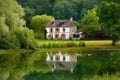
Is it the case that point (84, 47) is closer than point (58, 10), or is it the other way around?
point (84, 47)

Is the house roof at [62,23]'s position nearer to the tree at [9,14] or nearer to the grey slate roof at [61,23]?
the grey slate roof at [61,23]

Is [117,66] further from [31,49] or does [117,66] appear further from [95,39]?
[95,39]

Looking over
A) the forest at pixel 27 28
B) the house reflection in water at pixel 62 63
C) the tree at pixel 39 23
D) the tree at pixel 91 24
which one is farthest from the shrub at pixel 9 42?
the tree at pixel 39 23

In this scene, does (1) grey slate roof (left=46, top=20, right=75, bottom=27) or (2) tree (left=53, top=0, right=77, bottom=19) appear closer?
(1) grey slate roof (left=46, top=20, right=75, bottom=27)

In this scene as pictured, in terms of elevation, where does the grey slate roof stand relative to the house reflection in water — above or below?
above

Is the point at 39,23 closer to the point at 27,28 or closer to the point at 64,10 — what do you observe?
the point at 64,10

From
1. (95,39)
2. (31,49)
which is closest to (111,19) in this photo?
(31,49)

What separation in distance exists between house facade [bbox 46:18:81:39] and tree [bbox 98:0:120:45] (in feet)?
98.9

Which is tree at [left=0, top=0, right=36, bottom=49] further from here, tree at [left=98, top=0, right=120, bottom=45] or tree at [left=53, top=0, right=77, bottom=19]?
tree at [left=53, top=0, right=77, bottom=19]

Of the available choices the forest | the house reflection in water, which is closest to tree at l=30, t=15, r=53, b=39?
the forest

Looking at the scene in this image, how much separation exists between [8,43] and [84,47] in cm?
1410

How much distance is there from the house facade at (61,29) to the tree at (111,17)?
30145mm

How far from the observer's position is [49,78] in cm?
3095

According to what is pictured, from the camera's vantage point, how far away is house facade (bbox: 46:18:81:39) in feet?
317
